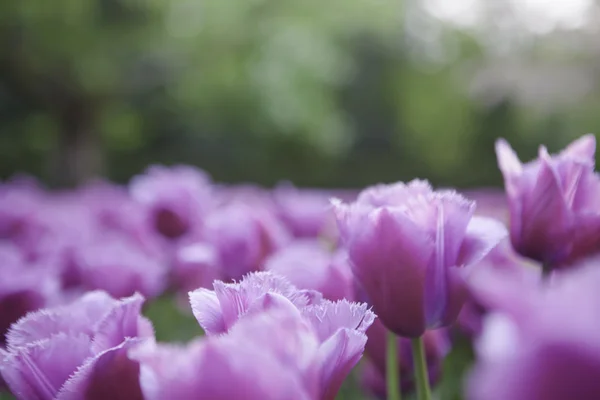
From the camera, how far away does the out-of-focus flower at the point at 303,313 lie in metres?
0.53

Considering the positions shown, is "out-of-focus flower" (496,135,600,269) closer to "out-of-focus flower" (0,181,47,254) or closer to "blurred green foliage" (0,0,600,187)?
"out-of-focus flower" (0,181,47,254)

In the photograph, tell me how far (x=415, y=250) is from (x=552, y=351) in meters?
0.33

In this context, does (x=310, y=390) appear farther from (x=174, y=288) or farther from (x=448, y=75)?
(x=448, y=75)

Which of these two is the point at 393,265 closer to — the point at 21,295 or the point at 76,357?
the point at 76,357

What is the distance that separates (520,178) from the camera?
2.69 ft

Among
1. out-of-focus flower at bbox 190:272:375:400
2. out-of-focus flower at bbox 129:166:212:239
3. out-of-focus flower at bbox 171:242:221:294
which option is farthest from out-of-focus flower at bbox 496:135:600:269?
out-of-focus flower at bbox 129:166:212:239

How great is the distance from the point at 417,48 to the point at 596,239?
16.6 meters

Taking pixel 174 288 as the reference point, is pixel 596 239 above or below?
above

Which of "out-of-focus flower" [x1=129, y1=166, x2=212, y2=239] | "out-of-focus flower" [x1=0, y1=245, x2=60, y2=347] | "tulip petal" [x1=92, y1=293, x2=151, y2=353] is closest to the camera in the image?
"tulip petal" [x1=92, y1=293, x2=151, y2=353]

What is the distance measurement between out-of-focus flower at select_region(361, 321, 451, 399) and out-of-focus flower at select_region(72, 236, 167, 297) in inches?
17.6

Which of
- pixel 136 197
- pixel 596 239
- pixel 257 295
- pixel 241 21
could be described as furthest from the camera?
pixel 241 21

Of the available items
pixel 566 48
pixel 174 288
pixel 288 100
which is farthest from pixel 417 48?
pixel 174 288

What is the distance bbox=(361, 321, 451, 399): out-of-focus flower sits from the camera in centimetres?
94

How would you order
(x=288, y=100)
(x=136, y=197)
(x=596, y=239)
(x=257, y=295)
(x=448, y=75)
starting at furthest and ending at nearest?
(x=448, y=75) → (x=288, y=100) → (x=136, y=197) → (x=596, y=239) → (x=257, y=295)
